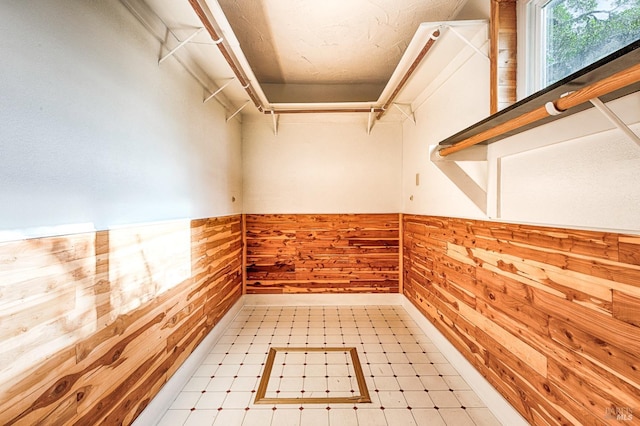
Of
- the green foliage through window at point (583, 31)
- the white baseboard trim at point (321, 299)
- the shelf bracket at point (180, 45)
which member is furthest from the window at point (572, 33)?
the white baseboard trim at point (321, 299)

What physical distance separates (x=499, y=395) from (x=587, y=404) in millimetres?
708

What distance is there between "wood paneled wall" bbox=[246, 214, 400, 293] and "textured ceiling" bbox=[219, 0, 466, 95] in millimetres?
1911

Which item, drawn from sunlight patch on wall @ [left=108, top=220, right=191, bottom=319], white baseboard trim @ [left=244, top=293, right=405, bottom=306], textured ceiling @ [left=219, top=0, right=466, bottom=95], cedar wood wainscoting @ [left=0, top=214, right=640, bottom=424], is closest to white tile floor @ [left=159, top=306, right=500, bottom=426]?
cedar wood wainscoting @ [left=0, top=214, right=640, bottom=424]

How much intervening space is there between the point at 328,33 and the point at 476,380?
10.6 ft

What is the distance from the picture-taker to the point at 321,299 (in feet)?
13.0

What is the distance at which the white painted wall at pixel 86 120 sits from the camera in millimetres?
1008

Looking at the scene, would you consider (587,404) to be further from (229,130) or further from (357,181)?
(229,130)

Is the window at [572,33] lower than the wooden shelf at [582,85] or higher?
higher

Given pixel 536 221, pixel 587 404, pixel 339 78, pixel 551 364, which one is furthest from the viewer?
pixel 339 78

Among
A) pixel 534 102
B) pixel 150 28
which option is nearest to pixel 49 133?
pixel 150 28

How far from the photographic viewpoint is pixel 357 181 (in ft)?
13.2

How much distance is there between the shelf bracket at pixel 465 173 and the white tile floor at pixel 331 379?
1.45m

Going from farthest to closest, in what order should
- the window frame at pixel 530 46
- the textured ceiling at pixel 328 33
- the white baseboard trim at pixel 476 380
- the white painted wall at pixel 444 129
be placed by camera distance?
1. the textured ceiling at pixel 328 33
2. the white painted wall at pixel 444 129
3. the white baseboard trim at pixel 476 380
4. the window frame at pixel 530 46

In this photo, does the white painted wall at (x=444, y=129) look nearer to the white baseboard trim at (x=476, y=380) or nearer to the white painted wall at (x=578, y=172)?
the white painted wall at (x=578, y=172)
